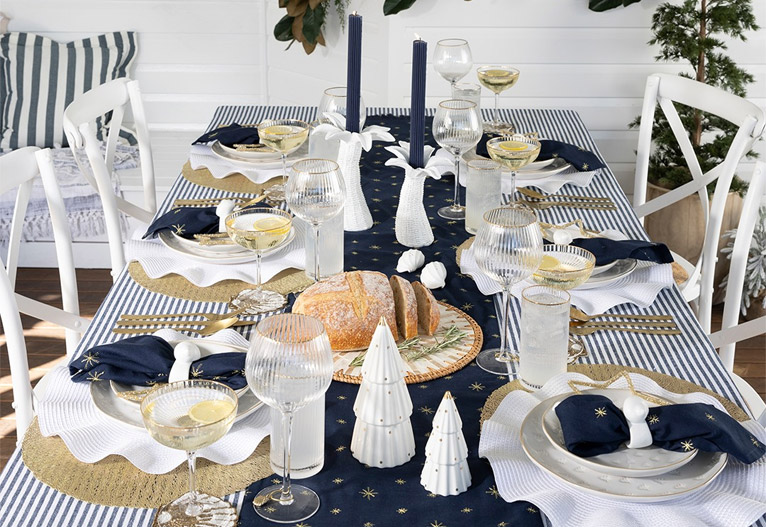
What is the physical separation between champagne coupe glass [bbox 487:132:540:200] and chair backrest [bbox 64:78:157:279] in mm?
914

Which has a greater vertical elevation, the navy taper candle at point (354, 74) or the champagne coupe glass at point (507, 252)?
the navy taper candle at point (354, 74)

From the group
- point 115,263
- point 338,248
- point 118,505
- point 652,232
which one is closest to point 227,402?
point 118,505

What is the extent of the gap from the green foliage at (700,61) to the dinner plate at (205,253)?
2.21 metres

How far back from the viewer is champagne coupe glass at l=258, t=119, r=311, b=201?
6.72 ft

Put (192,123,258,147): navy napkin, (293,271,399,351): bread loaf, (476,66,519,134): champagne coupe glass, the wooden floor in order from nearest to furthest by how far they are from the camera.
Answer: (293,271,399,351): bread loaf → (192,123,258,147): navy napkin → (476,66,519,134): champagne coupe glass → the wooden floor

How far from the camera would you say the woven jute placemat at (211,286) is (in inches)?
63.9

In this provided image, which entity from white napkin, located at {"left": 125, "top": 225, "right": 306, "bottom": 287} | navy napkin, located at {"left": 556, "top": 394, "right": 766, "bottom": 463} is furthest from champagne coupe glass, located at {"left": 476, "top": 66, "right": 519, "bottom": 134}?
navy napkin, located at {"left": 556, "top": 394, "right": 766, "bottom": 463}

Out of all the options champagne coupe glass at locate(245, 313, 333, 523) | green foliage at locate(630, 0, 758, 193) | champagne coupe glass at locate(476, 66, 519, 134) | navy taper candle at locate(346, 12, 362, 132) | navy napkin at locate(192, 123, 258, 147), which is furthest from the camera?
green foliage at locate(630, 0, 758, 193)

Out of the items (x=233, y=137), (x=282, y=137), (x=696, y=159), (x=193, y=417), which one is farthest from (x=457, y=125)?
(x=193, y=417)

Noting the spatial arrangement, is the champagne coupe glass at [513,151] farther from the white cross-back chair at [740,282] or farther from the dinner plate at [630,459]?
the dinner plate at [630,459]

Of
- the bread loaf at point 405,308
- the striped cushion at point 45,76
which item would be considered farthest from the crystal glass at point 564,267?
the striped cushion at point 45,76

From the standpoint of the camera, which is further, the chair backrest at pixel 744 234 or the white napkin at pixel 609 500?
the chair backrest at pixel 744 234

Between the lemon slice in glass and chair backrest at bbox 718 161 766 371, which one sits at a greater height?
the lemon slice in glass

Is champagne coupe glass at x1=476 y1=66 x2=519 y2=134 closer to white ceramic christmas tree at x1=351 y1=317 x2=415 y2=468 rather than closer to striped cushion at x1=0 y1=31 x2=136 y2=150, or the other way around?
white ceramic christmas tree at x1=351 y1=317 x2=415 y2=468
